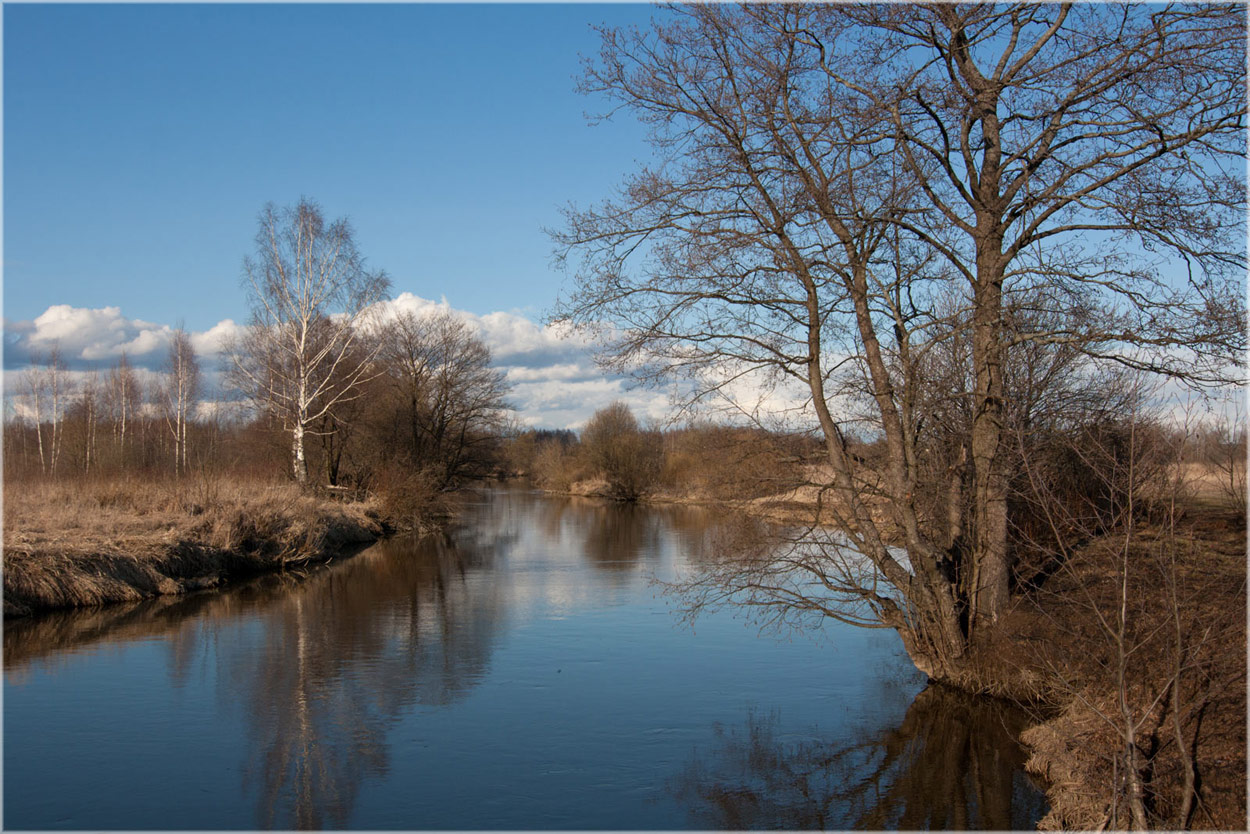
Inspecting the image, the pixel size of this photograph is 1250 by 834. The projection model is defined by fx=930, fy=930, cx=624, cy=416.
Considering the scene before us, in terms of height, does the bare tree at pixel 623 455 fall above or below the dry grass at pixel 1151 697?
above

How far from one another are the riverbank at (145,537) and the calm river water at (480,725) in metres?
0.73

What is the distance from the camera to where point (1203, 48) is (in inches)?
344

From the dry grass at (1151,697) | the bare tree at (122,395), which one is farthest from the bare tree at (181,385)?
the dry grass at (1151,697)

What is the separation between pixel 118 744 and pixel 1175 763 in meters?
8.69

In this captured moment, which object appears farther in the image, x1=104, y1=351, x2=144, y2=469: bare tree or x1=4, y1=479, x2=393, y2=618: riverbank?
x1=104, y1=351, x2=144, y2=469: bare tree

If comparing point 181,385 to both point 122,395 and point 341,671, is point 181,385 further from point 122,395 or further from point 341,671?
point 341,671

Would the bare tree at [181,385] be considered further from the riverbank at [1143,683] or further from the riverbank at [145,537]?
the riverbank at [1143,683]

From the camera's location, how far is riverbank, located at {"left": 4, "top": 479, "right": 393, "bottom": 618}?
14.2m

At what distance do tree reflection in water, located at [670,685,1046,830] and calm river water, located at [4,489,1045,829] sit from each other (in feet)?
0.09

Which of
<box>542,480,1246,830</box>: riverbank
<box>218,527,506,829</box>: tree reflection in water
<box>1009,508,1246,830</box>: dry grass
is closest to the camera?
<box>542,480,1246,830</box>: riverbank

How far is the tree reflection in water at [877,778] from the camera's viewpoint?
23.3 ft

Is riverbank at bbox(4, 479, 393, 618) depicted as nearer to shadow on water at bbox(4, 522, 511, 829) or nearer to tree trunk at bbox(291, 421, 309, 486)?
shadow on water at bbox(4, 522, 511, 829)

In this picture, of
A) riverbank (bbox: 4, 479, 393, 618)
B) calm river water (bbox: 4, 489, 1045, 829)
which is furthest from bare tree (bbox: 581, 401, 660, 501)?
calm river water (bbox: 4, 489, 1045, 829)

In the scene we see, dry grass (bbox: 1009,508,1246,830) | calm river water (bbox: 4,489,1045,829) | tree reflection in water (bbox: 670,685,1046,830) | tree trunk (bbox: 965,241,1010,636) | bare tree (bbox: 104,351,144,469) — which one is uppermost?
bare tree (bbox: 104,351,144,469)
